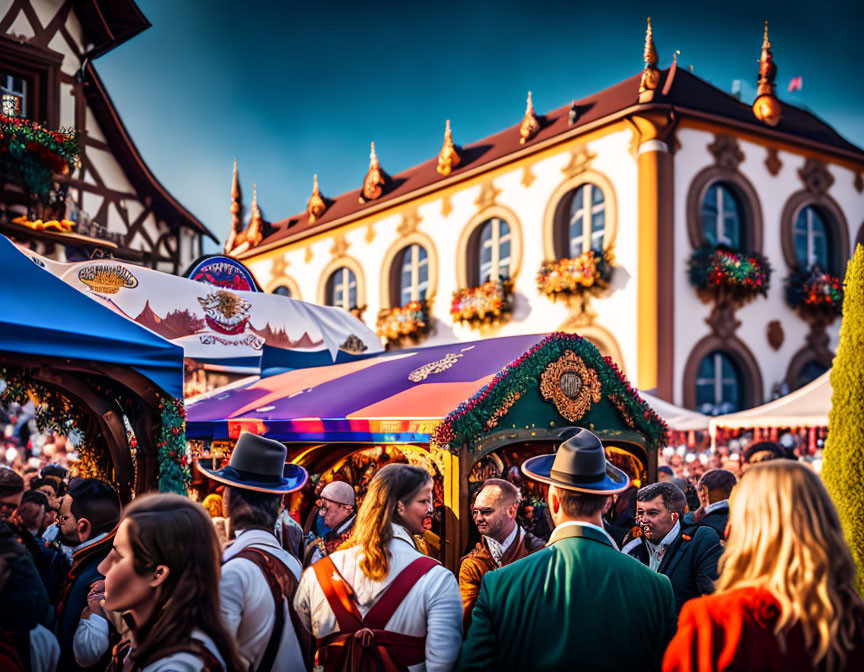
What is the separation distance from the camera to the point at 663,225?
49.8ft

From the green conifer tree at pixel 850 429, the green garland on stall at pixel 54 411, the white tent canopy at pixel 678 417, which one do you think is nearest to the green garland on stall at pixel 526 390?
the green conifer tree at pixel 850 429

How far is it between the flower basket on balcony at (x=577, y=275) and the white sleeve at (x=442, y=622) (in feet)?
43.2

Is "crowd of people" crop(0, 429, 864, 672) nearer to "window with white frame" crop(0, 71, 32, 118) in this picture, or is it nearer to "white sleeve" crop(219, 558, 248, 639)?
"white sleeve" crop(219, 558, 248, 639)

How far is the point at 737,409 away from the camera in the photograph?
1588 centimetres

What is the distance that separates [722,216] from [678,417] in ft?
16.6

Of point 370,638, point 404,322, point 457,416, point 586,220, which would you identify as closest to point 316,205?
point 404,322

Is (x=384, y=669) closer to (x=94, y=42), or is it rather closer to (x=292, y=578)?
(x=292, y=578)

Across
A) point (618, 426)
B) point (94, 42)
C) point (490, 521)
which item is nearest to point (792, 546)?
point (490, 521)

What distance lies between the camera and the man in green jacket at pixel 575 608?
8.87ft

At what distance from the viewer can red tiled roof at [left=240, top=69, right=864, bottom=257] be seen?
51.6 ft

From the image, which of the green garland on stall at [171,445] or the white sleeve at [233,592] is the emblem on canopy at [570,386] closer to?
the green garland on stall at [171,445]

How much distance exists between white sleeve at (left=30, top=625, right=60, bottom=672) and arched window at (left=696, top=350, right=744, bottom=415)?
14347mm

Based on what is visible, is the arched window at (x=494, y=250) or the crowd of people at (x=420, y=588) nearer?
the crowd of people at (x=420, y=588)

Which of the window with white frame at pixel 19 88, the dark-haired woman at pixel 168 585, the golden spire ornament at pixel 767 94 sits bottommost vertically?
the dark-haired woman at pixel 168 585
